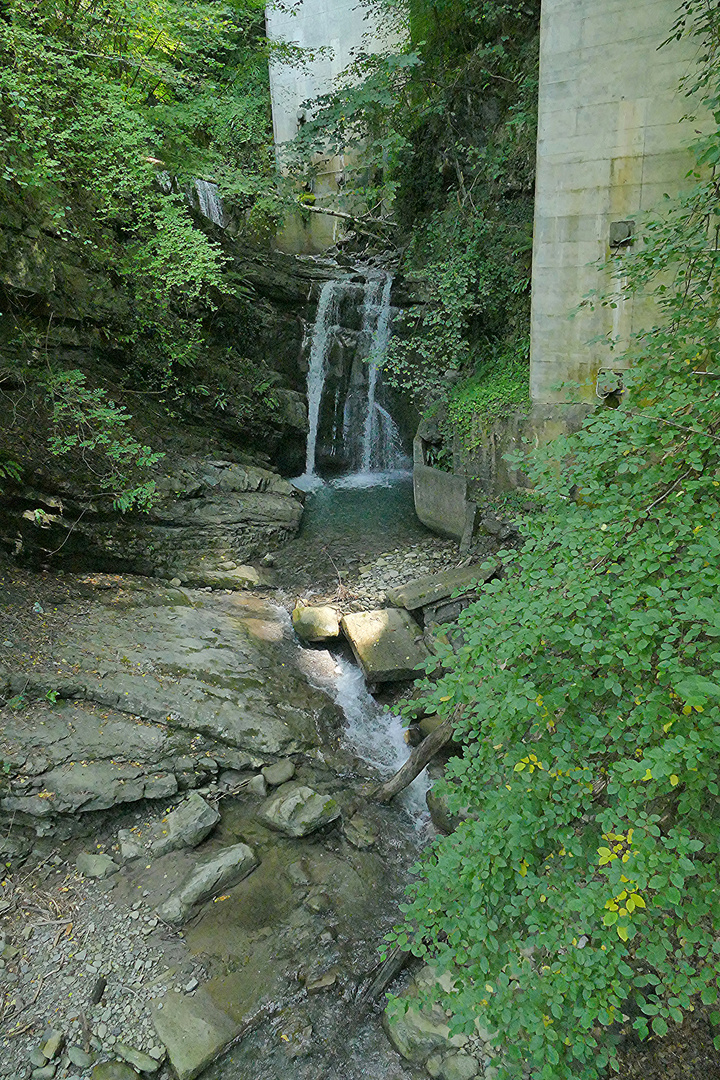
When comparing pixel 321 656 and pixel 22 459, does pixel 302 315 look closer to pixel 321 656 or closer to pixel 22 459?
pixel 22 459

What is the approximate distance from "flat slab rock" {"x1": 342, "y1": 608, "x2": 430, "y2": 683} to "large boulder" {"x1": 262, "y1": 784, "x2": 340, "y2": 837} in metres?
1.60

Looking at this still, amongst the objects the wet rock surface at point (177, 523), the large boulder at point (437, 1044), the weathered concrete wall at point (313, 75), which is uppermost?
the weathered concrete wall at point (313, 75)

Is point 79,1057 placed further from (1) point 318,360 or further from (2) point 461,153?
(2) point 461,153

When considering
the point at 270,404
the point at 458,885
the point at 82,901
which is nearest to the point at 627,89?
the point at 270,404

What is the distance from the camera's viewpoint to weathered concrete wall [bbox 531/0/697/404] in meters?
5.67

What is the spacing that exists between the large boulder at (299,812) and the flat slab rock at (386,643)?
1600mm

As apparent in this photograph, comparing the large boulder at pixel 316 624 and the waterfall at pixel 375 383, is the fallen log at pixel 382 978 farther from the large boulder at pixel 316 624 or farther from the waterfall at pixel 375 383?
the waterfall at pixel 375 383

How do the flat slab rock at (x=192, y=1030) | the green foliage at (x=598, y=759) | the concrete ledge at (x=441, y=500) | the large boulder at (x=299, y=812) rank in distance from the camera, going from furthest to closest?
1. the concrete ledge at (x=441, y=500)
2. the large boulder at (x=299, y=812)
3. the flat slab rock at (x=192, y=1030)
4. the green foliage at (x=598, y=759)

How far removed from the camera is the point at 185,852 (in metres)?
4.50

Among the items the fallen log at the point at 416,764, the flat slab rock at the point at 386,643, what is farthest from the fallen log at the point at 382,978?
the flat slab rock at the point at 386,643

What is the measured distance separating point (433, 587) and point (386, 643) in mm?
1022

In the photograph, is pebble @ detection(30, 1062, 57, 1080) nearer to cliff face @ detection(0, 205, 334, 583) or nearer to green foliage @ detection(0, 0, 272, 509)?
cliff face @ detection(0, 205, 334, 583)

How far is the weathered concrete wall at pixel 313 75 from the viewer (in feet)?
49.4

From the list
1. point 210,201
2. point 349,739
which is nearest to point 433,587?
point 349,739
